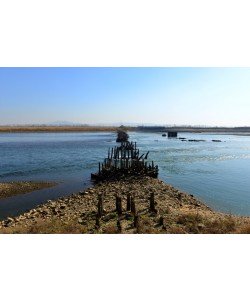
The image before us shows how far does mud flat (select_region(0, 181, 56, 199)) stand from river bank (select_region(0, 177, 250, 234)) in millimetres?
5490

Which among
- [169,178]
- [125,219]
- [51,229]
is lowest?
[169,178]

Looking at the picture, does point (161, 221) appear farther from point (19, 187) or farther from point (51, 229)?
point (19, 187)

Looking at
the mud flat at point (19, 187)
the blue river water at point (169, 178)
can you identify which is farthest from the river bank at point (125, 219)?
the mud flat at point (19, 187)

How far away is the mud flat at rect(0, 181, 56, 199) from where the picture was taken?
22.5 meters

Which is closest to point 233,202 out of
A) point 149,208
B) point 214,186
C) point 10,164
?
point 214,186

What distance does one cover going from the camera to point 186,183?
26.5 m

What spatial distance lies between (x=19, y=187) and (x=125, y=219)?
1355 cm

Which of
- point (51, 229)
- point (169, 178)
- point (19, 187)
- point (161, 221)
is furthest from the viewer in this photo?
point (169, 178)

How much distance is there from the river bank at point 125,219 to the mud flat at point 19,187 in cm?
549

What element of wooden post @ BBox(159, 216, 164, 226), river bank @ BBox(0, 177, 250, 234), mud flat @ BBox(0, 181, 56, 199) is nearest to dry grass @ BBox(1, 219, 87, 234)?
river bank @ BBox(0, 177, 250, 234)

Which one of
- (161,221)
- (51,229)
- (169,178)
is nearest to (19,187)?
(51,229)

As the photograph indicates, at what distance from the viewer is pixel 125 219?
13.8m

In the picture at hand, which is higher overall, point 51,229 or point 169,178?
point 51,229

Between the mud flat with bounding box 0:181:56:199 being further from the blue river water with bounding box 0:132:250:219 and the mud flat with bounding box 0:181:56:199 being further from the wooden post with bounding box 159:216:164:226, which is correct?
the wooden post with bounding box 159:216:164:226
